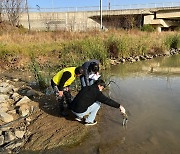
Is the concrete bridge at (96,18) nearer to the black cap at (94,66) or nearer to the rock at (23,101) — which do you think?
the rock at (23,101)

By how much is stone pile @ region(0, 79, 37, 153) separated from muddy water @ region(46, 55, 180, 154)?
0.67m

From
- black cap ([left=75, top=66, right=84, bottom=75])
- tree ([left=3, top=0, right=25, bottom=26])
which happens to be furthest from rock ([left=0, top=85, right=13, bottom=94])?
tree ([left=3, top=0, right=25, bottom=26])

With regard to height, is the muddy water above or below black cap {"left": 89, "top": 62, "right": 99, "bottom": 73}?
below

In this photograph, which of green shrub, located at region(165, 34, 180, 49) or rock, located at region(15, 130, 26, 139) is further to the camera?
green shrub, located at region(165, 34, 180, 49)

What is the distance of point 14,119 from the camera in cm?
497

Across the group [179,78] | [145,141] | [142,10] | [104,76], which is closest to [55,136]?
[145,141]

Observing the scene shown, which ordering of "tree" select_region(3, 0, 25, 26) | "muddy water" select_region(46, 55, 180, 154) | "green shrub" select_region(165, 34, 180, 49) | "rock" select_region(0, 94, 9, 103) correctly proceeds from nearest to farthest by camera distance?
"muddy water" select_region(46, 55, 180, 154) → "rock" select_region(0, 94, 9, 103) → "green shrub" select_region(165, 34, 180, 49) → "tree" select_region(3, 0, 25, 26)

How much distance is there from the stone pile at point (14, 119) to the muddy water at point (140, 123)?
671mm

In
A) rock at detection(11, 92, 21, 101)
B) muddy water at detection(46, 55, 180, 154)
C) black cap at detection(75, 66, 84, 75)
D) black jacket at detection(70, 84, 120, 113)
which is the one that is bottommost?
muddy water at detection(46, 55, 180, 154)

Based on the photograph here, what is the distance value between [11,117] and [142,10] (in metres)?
36.2

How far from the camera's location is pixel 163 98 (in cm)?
652

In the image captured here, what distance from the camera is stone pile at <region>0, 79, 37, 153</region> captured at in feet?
13.7

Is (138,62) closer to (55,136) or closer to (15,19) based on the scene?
(55,136)

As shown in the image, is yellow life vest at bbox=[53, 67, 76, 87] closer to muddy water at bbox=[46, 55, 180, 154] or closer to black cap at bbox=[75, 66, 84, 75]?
black cap at bbox=[75, 66, 84, 75]
